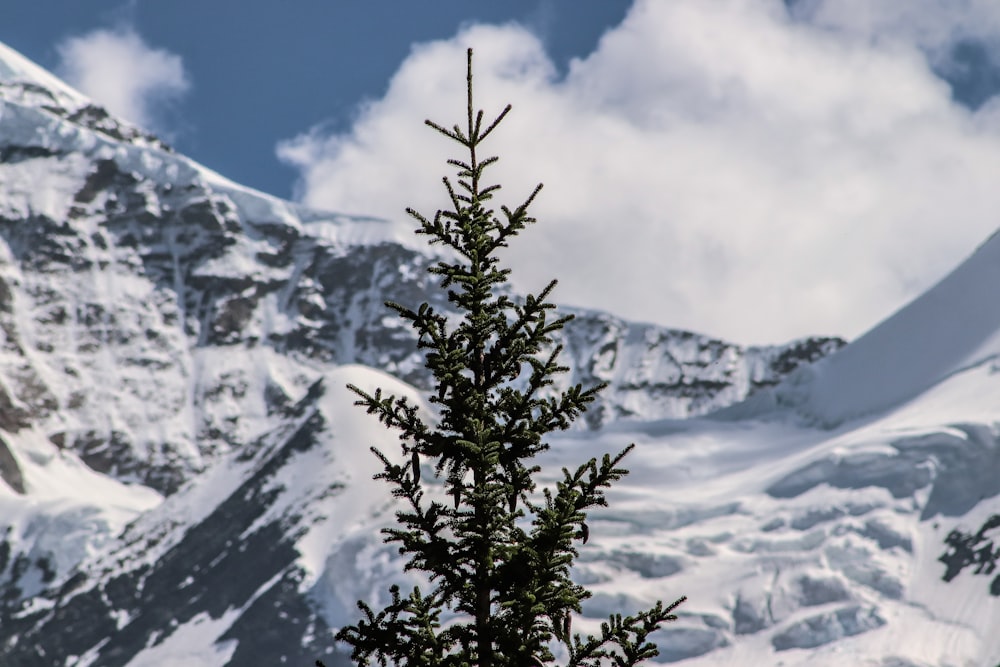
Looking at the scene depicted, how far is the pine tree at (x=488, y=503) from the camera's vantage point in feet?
56.1

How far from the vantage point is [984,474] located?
187500 mm

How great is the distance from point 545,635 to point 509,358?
3131 millimetres

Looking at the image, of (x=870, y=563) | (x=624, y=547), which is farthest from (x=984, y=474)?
(x=624, y=547)

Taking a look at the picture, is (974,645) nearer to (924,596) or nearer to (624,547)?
(924,596)

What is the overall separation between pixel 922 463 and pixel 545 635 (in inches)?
6981

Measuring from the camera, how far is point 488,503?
17312 mm

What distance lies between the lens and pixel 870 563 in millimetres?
180875

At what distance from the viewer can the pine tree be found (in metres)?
17.1

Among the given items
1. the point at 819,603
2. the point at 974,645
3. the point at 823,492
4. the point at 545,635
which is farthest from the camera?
the point at 823,492

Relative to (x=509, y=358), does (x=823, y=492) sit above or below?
above

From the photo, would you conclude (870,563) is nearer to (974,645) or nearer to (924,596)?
(924,596)

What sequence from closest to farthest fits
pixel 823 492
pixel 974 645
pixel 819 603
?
pixel 974 645, pixel 819 603, pixel 823 492

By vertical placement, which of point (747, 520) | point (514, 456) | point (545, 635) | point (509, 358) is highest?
point (747, 520)

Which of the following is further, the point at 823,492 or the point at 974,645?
the point at 823,492
